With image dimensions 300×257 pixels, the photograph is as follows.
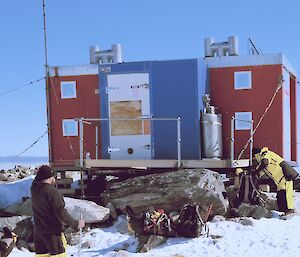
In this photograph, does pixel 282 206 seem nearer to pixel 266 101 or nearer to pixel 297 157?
pixel 266 101

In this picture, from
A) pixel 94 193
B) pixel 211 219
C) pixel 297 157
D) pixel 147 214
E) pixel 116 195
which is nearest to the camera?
pixel 147 214

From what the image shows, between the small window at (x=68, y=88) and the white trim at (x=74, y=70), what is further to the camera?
the small window at (x=68, y=88)

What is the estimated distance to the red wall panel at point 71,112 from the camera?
622 inches

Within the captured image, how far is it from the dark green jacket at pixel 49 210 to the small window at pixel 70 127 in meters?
8.54

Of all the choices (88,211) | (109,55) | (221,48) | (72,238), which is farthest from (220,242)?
(109,55)

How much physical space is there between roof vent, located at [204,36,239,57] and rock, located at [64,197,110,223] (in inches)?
230

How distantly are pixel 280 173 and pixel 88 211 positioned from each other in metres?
4.38

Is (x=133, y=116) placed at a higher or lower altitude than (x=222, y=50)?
lower

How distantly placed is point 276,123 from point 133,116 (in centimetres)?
391

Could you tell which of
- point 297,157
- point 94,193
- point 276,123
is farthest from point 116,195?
point 297,157

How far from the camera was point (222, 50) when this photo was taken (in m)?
15.7

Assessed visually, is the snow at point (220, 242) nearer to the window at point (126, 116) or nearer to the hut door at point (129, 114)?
the hut door at point (129, 114)

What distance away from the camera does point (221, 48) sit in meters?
15.6

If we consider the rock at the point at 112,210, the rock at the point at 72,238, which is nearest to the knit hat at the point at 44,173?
Answer: the rock at the point at 72,238
